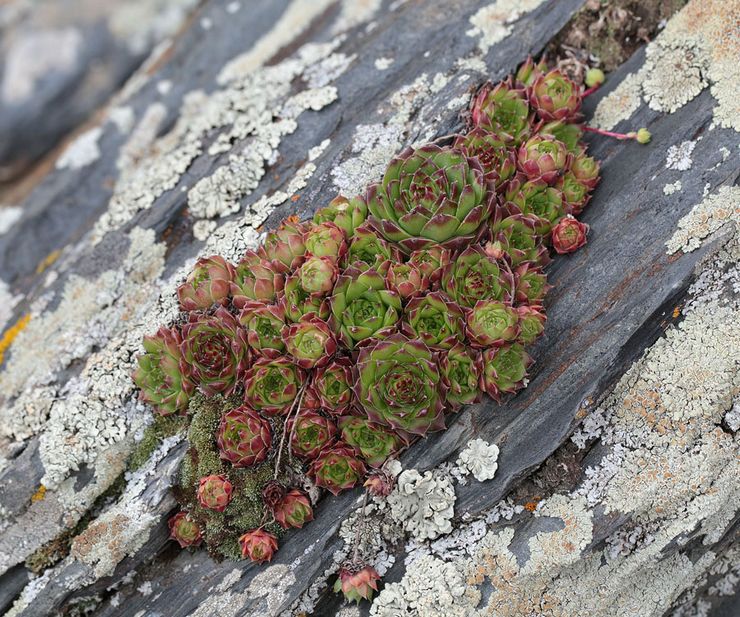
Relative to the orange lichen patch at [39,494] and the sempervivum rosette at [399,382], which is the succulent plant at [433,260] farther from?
the orange lichen patch at [39,494]

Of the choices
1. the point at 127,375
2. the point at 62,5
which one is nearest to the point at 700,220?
the point at 127,375

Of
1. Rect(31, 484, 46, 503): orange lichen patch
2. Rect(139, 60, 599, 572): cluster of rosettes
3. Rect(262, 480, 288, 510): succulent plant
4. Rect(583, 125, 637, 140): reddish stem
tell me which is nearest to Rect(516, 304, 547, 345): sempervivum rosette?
Rect(139, 60, 599, 572): cluster of rosettes

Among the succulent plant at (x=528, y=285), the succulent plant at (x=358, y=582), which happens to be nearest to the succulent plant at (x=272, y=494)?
the succulent plant at (x=358, y=582)

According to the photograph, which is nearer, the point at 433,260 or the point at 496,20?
the point at 433,260

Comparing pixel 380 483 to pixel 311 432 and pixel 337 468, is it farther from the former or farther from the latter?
pixel 311 432

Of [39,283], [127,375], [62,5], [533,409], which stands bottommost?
[533,409]

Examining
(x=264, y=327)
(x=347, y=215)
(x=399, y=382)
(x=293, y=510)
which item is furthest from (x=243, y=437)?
(x=347, y=215)

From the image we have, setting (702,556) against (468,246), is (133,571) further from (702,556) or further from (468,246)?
(702,556)
